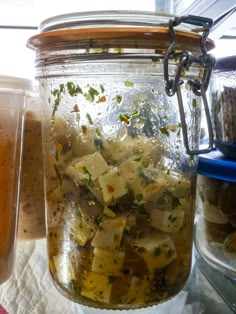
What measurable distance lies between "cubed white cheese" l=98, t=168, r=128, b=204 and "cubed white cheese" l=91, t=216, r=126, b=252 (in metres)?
0.02

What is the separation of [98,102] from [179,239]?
0.16m

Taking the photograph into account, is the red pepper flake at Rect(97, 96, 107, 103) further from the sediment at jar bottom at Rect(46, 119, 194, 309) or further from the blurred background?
the blurred background

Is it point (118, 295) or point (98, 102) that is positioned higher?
point (98, 102)

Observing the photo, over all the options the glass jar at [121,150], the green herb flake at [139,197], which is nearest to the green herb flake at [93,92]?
the glass jar at [121,150]

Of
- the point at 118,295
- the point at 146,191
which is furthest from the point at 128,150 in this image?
the point at 118,295

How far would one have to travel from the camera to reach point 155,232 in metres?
0.40

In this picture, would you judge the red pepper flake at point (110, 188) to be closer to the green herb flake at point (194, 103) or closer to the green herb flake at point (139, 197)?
the green herb flake at point (139, 197)

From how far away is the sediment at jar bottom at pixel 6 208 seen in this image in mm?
487

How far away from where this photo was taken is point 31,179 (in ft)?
1.90

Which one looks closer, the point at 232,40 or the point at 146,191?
the point at 146,191

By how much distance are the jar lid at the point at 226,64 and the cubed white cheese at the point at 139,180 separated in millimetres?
183

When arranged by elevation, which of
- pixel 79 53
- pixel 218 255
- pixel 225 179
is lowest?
pixel 218 255

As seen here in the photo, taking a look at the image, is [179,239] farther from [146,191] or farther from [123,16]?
[123,16]

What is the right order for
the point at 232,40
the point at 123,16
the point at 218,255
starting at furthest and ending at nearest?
1. the point at 232,40
2. the point at 218,255
3. the point at 123,16
